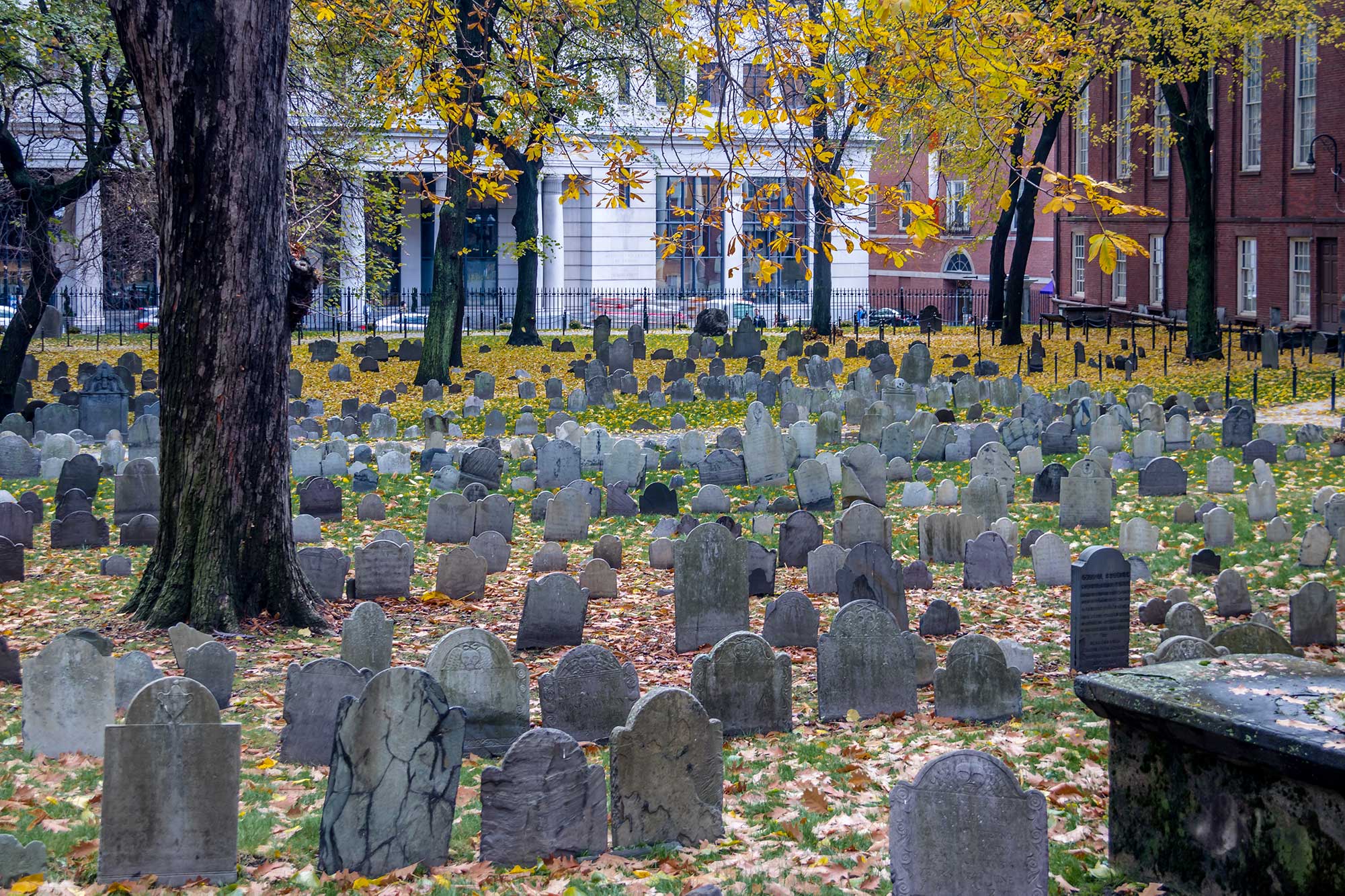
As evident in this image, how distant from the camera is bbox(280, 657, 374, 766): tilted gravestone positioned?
6.61 metres

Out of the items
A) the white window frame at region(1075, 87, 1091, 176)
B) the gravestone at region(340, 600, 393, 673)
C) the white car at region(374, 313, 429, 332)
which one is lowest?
the gravestone at region(340, 600, 393, 673)

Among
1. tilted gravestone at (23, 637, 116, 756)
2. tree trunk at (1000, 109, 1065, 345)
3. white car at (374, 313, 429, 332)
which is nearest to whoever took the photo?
tilted gravestone at (23, 637, 116, 756)

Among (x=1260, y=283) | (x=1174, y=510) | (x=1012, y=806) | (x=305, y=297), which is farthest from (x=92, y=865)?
(x=1260, y=283)

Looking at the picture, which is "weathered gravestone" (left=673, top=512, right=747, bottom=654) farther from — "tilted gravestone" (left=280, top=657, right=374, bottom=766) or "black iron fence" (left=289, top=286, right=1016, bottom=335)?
"black iron fence" (left=289, top=286, right=1016, bottom=335)

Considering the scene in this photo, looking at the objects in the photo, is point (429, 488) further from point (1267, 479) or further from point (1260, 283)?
point (1260, 283)

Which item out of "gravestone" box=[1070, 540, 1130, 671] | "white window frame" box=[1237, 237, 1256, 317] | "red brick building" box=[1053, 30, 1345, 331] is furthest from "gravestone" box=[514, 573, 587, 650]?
"white window frame" box=[1237, 237, 1256, 317]

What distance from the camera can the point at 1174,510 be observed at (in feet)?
44.0

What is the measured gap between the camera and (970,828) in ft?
15.5

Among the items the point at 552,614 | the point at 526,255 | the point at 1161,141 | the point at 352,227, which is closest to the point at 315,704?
the point at 552,614

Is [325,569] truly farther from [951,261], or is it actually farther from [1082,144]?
[951,261]

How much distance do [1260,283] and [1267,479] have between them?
21.7m

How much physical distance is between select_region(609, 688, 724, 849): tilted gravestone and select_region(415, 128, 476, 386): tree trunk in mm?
20459

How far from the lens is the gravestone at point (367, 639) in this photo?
7.74 m

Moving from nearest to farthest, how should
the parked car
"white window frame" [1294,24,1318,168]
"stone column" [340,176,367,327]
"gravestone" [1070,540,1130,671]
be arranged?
1. "gravestone" [1070,540,1130,671]
2. "stone column" [340,176,367,327]
3. "white window frame" [1294,24,1318,168]
4. the parked car
